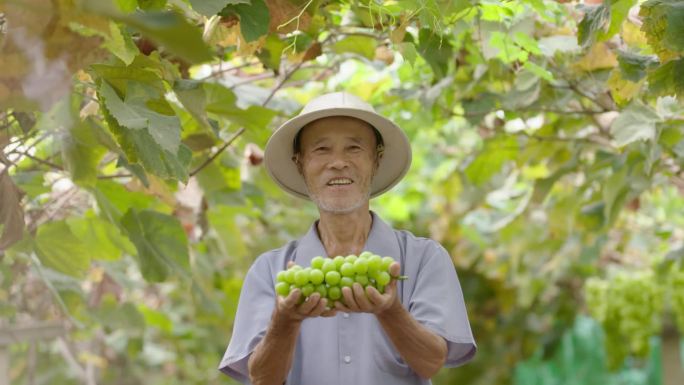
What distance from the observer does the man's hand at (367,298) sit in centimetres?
265

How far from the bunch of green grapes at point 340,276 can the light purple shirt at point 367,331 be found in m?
0.36

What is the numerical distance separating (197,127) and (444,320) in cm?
158

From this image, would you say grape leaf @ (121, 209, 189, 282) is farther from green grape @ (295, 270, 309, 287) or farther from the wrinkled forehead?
green grape @ (295, 270, 309, 287)

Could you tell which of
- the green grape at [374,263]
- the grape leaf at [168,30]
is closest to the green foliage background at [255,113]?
the grape leaf at [168,30]

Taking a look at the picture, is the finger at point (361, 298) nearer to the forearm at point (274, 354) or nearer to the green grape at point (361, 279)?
the green grape at point (361, 279)

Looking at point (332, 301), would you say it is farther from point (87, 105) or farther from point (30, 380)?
point (30, 380)

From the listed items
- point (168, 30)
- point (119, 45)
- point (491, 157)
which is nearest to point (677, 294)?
point (491, 157)

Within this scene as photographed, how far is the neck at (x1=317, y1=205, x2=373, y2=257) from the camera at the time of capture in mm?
3213

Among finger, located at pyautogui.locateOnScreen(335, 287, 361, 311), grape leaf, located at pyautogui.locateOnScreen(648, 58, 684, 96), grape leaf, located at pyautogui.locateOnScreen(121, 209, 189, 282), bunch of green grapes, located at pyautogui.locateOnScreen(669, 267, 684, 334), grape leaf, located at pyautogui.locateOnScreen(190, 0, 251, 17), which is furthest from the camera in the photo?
bunch of green grapes, located at pyautogui.locateOnScreen(669, 267, 684, 334)

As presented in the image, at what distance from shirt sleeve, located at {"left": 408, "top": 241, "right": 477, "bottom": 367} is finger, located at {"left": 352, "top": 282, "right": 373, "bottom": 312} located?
1.16 ft

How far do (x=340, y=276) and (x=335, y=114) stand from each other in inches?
24.6

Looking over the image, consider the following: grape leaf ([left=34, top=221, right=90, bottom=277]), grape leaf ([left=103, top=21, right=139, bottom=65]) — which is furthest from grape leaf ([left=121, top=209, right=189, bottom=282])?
grape leaf ([left=103, top=21, right=139, bottom=65])

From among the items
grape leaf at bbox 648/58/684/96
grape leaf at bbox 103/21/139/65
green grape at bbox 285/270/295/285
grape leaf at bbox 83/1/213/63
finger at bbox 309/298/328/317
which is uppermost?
grape leaf at bbox 648/58/684/96

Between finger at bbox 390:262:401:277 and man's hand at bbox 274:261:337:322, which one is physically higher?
finger at bbox 390:262:401:277
